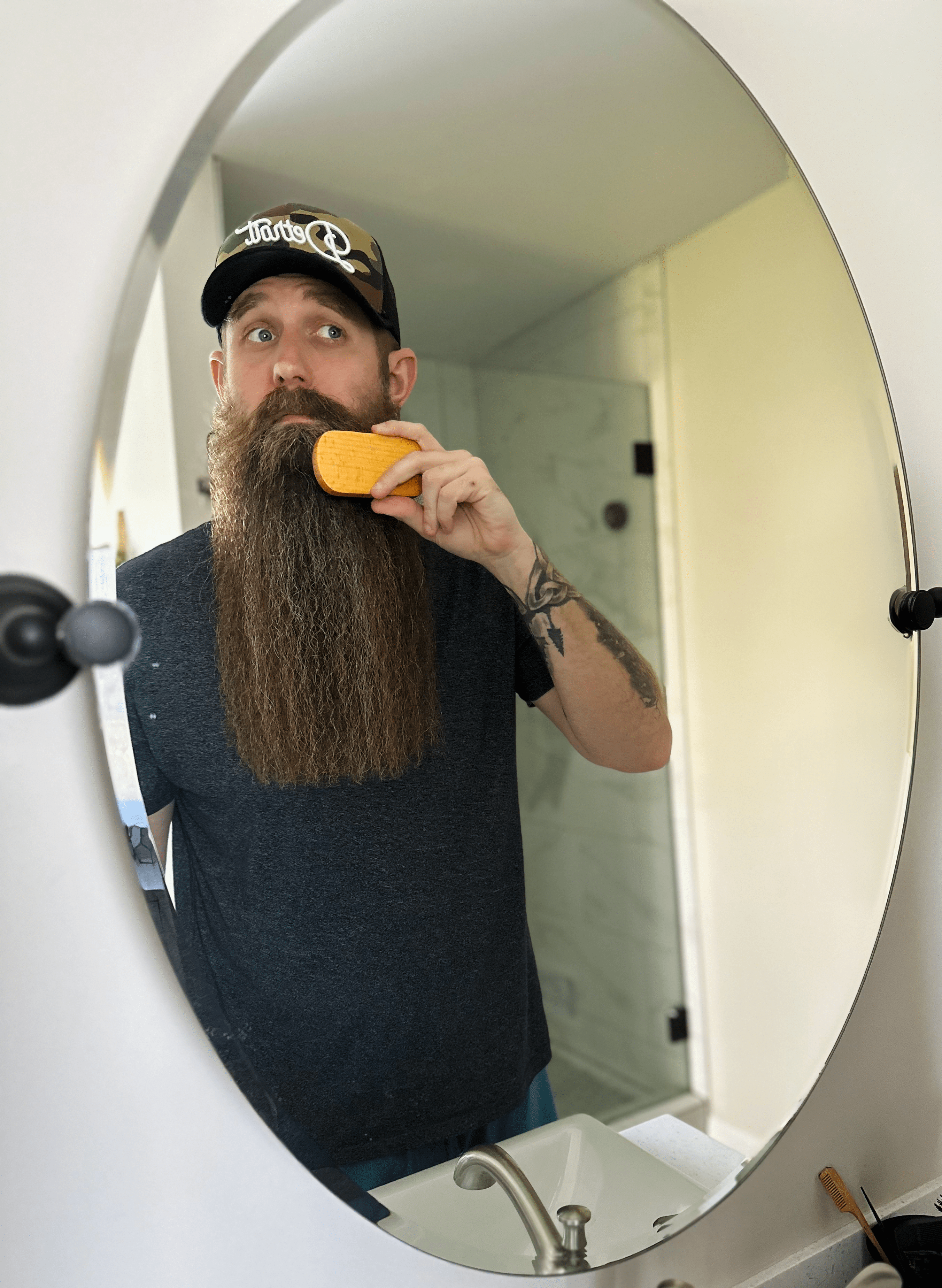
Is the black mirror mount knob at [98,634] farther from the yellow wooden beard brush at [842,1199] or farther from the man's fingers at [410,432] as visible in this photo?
the yellow wooden beard brush at [842,1199]

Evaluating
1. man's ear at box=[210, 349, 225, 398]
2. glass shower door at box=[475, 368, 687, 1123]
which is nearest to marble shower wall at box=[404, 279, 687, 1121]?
glass shower door at box=[475, 368, 687, 1123]

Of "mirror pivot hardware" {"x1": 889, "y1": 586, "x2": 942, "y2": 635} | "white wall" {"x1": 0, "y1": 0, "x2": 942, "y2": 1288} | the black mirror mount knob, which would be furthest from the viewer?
"mirror pivot hardware" {"x1": 889, "y1": 586, "x2": 942, "y2": 635}

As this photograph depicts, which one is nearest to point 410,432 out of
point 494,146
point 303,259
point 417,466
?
point 417,466

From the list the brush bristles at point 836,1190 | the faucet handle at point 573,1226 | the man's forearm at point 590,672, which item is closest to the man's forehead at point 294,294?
the man's forearm at point 590,672

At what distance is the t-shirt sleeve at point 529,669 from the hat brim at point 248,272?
0.28 m

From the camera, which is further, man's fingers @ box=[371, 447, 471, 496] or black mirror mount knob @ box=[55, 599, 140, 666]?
man's fingers @ box=[371, 447, 471, 496]

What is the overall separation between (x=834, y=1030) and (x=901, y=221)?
2.79ft

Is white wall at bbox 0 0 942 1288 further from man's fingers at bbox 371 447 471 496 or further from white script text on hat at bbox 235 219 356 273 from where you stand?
man's fingers at bbox 371 447 471 496

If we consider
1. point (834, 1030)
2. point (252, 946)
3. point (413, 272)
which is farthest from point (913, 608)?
point (252, 946)

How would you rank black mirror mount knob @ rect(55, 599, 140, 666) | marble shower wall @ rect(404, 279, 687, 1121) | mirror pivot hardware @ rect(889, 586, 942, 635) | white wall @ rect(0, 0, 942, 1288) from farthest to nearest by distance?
mirror pivot hardware @ rect(889, 586, 942, 635)
marble shower wall @ rect(404, 279, 687, 1121)
white wall @ rect(0, 0, 942, 1288)
black mirror mount knob @ rect(55, 599, 140, 666)

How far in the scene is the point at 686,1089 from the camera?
77cm

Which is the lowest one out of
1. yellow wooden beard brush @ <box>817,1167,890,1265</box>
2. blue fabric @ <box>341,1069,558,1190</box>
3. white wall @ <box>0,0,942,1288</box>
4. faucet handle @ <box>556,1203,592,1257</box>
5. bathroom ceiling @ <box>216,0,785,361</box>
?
yellow wooden beard brush @ <box>817,1167,890,1265</box>

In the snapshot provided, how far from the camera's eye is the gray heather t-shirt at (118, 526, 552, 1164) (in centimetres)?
58

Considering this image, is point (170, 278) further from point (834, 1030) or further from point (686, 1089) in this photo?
point (834, 1030)
